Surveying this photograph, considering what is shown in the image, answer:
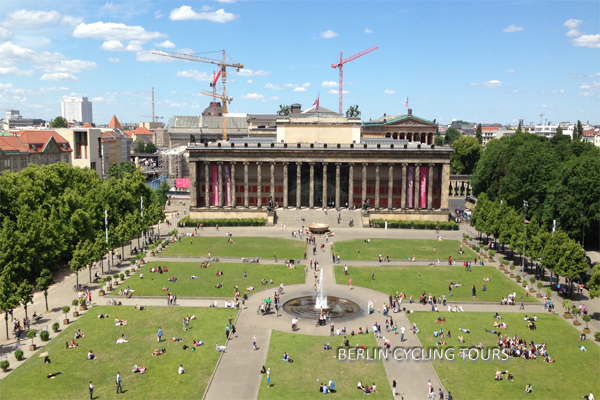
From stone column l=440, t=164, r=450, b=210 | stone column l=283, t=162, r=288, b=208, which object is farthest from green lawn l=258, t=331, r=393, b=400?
stone column l=440, t=164, r=450, b=210

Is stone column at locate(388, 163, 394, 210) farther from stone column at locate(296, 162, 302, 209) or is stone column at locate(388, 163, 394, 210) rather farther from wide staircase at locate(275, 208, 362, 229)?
stone column at locate(296, 162, 302, 209)

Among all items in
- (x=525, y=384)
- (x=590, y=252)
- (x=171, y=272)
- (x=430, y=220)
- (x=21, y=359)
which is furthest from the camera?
(x=430, y=220)

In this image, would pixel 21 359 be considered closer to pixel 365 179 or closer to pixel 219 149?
pixel 219 149

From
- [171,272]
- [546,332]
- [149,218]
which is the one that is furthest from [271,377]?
[149,218]

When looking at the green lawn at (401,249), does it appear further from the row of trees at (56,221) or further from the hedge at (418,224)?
the row of trees at (56,221)

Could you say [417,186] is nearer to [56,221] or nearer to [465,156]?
[56,221]

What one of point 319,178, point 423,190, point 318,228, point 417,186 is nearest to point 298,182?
point 319,178
